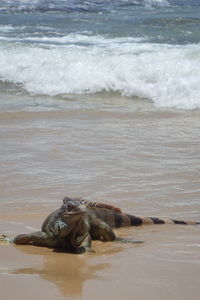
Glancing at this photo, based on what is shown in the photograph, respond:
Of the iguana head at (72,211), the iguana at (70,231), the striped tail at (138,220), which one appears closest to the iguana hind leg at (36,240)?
the iguana at (70,231)

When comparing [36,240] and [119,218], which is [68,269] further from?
[119,218]

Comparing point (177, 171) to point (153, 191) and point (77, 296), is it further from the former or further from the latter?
point (77, 296)

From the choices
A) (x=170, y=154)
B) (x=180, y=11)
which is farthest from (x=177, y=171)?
(x=180, y=11)

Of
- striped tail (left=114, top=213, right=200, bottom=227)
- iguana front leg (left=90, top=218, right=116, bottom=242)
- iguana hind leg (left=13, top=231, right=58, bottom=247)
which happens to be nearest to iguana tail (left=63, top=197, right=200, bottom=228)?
striped tail (left=114, top=213, right=200, bottom=227)

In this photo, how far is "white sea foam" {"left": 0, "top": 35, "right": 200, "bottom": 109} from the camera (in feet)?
37.4

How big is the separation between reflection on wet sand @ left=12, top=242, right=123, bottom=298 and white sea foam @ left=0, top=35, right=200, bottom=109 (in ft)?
20.6

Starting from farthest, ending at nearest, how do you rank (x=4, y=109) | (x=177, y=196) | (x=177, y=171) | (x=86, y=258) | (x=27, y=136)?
(x=4, y=109) → (x=27, y=136) → (x=177, y=171) → (x=177, y=196) → (x=86, y=258)

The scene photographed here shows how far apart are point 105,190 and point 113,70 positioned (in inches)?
281

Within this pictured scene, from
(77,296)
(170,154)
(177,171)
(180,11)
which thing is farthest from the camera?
(180,11)

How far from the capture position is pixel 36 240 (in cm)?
448

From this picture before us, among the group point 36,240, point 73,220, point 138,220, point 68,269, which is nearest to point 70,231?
point 73,220

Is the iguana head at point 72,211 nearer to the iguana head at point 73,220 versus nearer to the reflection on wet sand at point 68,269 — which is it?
the iguana head at point 73,220

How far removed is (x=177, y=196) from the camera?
18.9ft

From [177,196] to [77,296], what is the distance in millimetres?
2490
